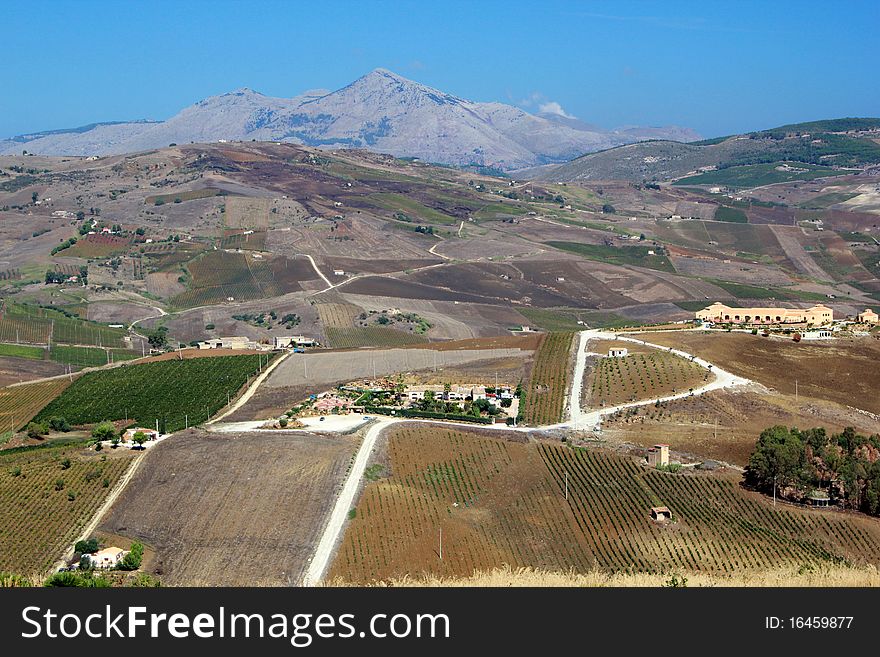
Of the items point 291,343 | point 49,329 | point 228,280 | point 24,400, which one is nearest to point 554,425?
point 24,400

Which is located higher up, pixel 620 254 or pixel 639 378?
pixel 620 254

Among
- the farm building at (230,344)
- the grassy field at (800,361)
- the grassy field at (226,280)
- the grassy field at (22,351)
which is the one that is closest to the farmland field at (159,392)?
the farm building at (230,344)

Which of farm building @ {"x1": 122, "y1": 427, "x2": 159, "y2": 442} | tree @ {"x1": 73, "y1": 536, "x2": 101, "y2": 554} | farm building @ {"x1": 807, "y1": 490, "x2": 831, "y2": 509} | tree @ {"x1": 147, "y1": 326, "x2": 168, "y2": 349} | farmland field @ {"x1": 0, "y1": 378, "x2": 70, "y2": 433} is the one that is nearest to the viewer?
tree @ {"x1": 73, "y1": 536, "x2": 101, "y2": 554}

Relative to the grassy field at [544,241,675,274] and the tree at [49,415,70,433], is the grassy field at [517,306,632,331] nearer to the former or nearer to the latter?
the grassy field at [544,241,675,274]

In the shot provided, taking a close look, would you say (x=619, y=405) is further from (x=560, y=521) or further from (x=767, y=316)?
(x=767, y=316)

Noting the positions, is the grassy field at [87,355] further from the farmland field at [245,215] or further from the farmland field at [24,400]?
the farmland field at [245,215]

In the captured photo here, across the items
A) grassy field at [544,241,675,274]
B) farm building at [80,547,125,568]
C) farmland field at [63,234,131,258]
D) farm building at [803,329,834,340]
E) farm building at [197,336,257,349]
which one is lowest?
farm building at [80,547,125,568]

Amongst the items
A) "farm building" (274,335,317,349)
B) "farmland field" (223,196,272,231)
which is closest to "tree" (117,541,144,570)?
"farm building" (274,335,317,349)
